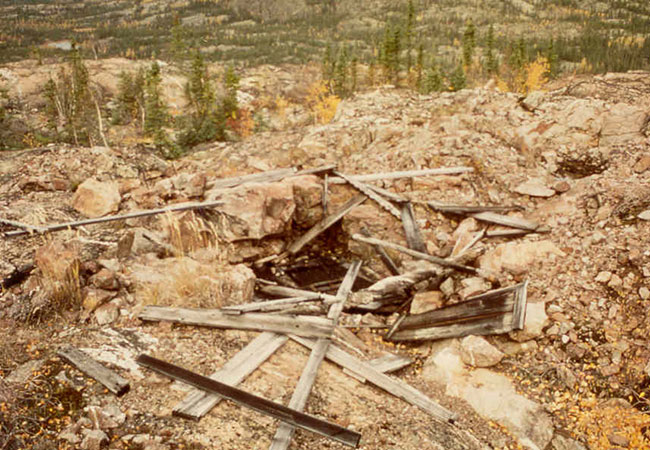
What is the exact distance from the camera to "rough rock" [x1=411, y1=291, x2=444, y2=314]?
6371mm

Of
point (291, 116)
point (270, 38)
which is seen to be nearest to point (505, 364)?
point (291, 116)

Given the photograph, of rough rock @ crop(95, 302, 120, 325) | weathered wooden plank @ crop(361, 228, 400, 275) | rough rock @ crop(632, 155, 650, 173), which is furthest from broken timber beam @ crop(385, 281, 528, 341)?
rough rock @ crop(632, 155, 650, 173)

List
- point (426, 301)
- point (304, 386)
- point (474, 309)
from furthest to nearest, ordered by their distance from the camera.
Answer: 1. point (426, 301)
2. point (474, 309)
3. point (304, 386)

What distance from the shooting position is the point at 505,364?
16.8ft

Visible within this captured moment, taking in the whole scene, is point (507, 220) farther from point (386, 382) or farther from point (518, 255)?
point (386, 382)

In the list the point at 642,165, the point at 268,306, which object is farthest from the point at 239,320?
the point at 642,165

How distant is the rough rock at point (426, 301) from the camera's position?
637 centimetres

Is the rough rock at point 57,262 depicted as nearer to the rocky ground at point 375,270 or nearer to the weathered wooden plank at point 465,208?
the rocky ground at point 375,270

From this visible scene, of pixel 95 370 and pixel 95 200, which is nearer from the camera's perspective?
pixel 95 370

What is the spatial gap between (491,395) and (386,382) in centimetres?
128

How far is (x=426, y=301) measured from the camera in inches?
255

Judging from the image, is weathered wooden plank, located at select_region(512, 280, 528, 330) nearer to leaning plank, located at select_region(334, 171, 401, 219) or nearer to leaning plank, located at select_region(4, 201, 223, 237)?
leaning plank, located at select_region(334, 171, 401, 219)

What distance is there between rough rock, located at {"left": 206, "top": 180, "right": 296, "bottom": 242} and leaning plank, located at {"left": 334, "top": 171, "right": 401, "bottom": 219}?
5.86 ft

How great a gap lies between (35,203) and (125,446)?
7462mm
